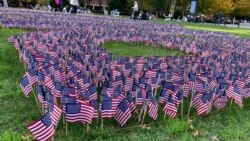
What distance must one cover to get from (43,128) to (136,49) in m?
10.7

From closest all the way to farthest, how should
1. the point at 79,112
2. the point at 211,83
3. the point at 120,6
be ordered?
1. the point at 79,112
2. the point at 211,83
3. the point at 120,6

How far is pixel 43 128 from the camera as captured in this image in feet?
15.2

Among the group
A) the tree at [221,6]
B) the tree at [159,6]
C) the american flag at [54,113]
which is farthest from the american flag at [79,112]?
the tree at [221,6]

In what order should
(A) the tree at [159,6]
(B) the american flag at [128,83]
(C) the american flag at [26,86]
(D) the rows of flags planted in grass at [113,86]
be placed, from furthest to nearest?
(A) the tree at [159,6] → (B) the american flag at [128,83] → (C) the american flag at [26,86] → (D) the rows of flags planted in grass at [113,86]

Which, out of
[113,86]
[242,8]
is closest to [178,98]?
[113,86]

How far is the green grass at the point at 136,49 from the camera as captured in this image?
13945 mm

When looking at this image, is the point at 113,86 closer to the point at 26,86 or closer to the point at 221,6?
the point at 26,86

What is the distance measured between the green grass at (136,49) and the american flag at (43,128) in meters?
8.91

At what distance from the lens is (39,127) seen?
462 centimetres

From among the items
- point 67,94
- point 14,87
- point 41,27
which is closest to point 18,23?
point 41,27

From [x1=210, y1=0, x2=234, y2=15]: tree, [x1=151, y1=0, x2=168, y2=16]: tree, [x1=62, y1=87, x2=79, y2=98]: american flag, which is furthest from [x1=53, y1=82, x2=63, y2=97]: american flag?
[x1=210, y1=0, x2=234, y2=15]: tree

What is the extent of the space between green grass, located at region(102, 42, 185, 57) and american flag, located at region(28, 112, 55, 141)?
8.91m

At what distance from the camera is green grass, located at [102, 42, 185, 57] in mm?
13945

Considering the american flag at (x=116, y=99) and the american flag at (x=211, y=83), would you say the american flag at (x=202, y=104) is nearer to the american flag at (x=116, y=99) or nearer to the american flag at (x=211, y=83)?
the american flag at (x=211, y=83)
